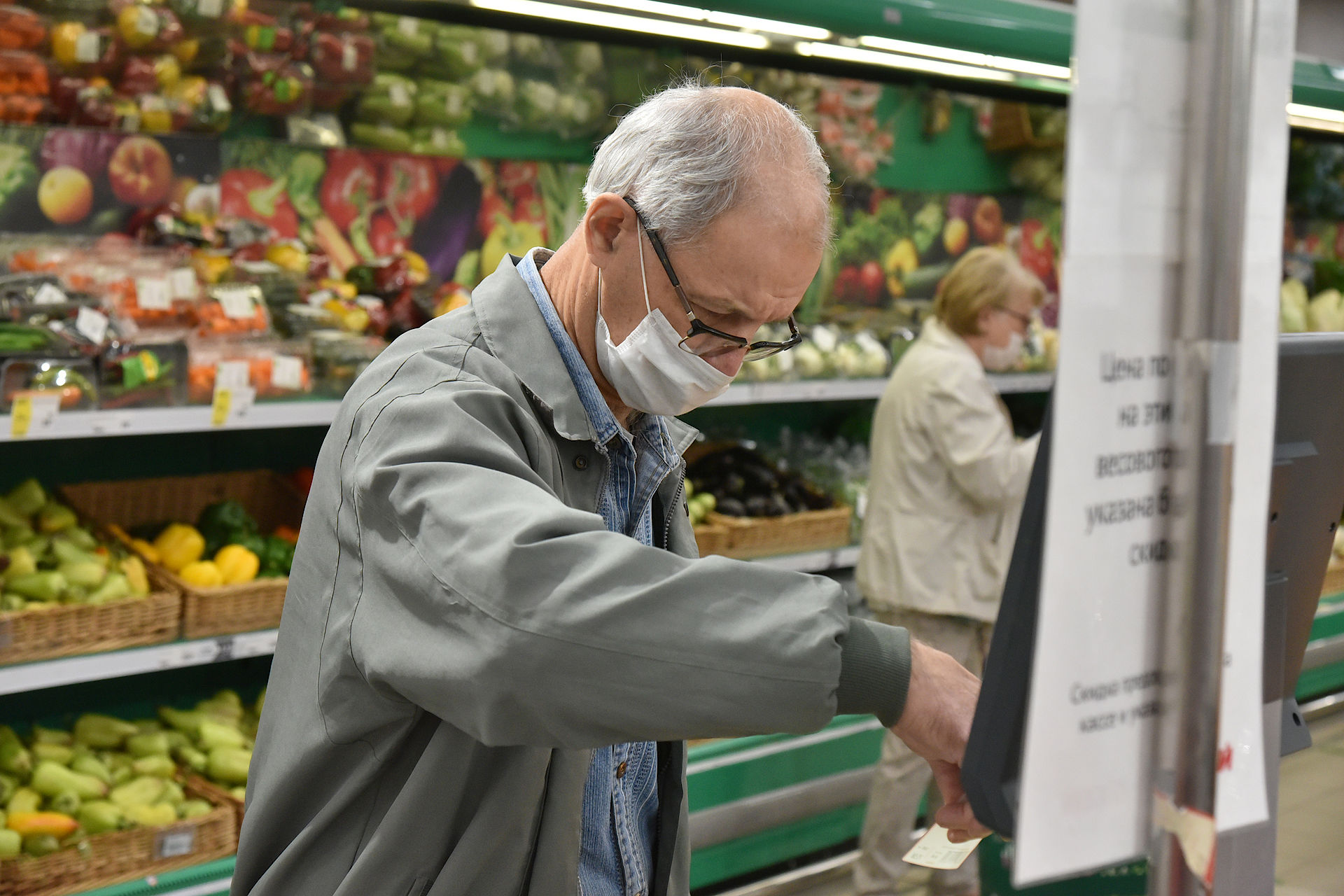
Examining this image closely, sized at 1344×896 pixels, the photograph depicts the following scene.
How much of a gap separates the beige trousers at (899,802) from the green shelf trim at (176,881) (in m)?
1.78

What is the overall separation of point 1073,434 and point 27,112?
2.95 metres

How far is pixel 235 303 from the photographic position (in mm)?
2920

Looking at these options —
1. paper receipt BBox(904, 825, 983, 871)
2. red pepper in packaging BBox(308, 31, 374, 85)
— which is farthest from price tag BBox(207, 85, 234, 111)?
paper receipt BBox(904, 825, 983, 871)

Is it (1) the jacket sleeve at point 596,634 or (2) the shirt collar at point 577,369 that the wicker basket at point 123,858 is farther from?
(1) the jacket sleeve at point 596,634

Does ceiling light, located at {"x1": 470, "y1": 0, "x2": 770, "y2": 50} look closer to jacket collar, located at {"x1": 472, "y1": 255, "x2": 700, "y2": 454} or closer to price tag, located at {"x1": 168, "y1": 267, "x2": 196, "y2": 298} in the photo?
price tag, located at {"x1": 168, "y1": 267, "x2": 196, "y2": 298}

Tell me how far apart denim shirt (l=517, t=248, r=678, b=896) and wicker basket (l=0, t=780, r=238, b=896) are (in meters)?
1.70

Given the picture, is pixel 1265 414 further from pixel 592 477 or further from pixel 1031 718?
pixel 592 477

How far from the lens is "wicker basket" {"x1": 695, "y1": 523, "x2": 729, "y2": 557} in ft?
11.9

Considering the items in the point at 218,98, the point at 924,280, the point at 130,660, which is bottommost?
the point at 130,660

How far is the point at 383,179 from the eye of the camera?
11.6 feet

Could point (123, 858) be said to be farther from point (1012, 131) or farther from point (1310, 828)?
point (1012, 131)

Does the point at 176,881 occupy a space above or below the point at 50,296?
below

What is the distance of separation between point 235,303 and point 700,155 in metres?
1.98

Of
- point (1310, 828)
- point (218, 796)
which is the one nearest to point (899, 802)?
point (1310, 828)
